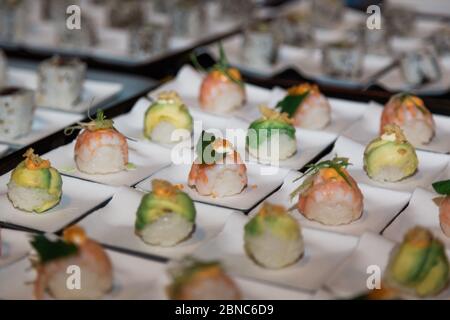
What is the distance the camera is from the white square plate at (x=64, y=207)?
6.90ft

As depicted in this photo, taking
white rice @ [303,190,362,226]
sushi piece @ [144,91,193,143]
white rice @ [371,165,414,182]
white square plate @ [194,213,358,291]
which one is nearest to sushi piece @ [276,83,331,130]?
sushi piece @ [144,91,193,143]

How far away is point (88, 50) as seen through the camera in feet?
12.3

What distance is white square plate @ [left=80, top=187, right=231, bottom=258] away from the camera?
2.00m

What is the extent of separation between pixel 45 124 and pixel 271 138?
0.79 m

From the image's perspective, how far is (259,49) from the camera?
3699 mm

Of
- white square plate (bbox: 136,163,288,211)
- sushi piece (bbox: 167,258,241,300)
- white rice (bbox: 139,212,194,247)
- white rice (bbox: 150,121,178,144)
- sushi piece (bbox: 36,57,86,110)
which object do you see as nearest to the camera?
sushi piece (bbox: 167,258,241,300)

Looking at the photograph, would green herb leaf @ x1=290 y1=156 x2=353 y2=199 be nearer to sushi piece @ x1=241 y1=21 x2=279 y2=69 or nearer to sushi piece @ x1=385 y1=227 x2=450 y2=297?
sushi piece @ x1=385 y1=227 x2=450 y2=297

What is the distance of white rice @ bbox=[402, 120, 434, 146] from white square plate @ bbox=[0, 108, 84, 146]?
3.42 ft

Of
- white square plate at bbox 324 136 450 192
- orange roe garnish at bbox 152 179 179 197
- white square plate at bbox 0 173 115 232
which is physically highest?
orange roe garnish at bbox 152 179 179 197

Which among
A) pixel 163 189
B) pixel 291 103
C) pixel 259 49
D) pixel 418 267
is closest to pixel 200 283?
pixel 163 189

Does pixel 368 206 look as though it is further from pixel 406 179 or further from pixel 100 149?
pixel 100 149

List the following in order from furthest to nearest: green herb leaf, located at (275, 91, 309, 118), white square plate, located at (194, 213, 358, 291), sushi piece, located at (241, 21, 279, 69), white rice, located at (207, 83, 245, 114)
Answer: sushi piece, located at (241, 21, 279, 69) → white rice, located at (207, 83, 245, 114) → green herb leaf, located at (275, 91, 309, 118) → white square plate, located at (194, 213, 358, 291)

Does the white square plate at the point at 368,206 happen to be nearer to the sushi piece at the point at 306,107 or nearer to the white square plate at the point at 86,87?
the sushi piece at the point at 306,107

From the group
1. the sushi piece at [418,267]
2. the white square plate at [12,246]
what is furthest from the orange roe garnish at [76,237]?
the sushi piece at [418,267]
